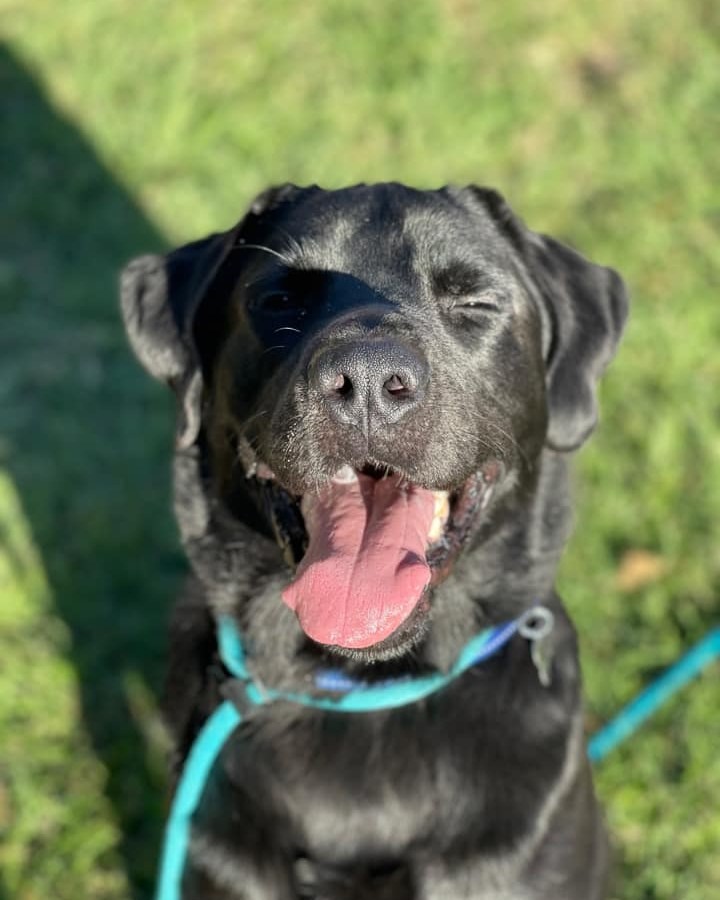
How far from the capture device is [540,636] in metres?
2.67

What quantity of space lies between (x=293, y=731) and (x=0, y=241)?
4.20 meters

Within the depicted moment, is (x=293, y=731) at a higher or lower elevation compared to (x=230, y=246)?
lower

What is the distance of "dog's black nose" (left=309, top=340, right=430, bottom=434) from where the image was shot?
211 centimetres

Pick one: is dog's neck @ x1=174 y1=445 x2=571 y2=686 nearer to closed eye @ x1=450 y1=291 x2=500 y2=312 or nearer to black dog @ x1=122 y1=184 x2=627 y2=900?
black dog @ x1=122 y1=184 x2=627 y2=900

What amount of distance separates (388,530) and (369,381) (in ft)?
1.37

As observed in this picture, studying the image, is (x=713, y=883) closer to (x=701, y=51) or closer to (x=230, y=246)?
(x=230, y=246)

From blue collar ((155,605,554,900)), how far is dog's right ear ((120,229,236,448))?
24.6 inches

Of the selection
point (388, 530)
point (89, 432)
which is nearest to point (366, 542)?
point (388, 530)

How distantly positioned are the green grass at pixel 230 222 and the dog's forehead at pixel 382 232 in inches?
74.4

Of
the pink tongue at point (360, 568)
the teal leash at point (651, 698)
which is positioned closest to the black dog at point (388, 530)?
the pink tongue at point (360, 568)

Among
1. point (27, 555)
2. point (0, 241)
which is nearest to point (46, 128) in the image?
point (0, 241)

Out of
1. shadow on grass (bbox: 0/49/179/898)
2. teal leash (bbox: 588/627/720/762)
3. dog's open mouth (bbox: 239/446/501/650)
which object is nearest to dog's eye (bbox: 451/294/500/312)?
dog's open mouth (bbox: 239/446/501/650)

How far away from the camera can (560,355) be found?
108 inches

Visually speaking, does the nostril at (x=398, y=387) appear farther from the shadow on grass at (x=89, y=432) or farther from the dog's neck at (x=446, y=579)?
the shadow on grass at (x=89, y=432)
